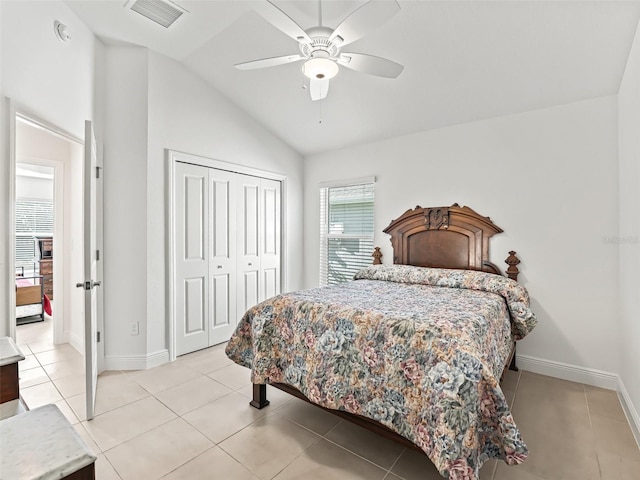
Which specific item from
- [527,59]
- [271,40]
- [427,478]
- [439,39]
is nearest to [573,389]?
[427,478]

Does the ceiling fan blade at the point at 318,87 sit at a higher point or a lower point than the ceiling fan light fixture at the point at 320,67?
higher

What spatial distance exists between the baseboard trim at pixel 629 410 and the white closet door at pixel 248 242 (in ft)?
11.8

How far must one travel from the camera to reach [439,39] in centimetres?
253

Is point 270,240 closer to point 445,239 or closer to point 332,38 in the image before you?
point 445,239

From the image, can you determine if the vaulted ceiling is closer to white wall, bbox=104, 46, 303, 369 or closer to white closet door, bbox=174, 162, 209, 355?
white wall, bbox=104, 46, 303, 369

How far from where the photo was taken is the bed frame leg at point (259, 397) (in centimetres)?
244

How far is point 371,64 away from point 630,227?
2127 millimetres

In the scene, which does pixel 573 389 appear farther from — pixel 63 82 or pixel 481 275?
pixel 63 82

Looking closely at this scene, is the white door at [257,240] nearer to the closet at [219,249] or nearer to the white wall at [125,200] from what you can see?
the closet at [219,249]

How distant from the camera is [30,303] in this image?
14.9ft

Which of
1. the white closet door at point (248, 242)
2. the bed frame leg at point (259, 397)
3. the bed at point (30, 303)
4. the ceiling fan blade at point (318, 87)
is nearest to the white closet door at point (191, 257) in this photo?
the white closet door at point (248, 242)

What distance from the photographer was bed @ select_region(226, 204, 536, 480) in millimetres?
1438

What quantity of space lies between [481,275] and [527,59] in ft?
5.87

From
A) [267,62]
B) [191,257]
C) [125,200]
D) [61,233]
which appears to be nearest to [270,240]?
[191,257]
